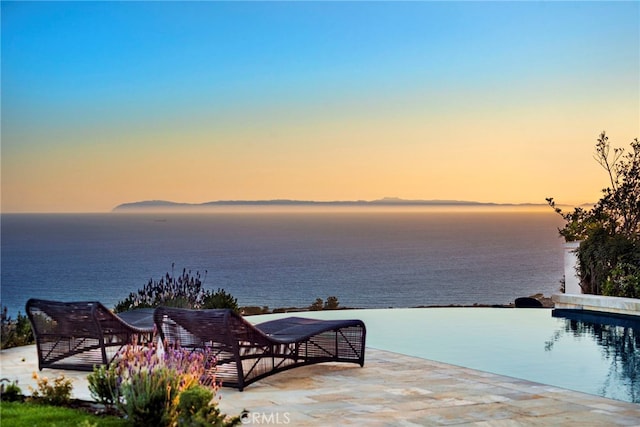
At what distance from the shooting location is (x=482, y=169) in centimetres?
3575

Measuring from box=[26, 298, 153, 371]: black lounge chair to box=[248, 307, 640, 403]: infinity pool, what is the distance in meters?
2.94

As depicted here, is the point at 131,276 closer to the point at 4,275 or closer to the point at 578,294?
the point at 4,275

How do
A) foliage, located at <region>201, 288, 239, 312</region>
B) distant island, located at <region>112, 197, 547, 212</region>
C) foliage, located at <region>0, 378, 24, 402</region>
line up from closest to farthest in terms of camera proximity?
foliage, located at <region>0, 378, 24, 402</region> < foliage, located at <region>201, 288, 239, 312</region> < distant island, located at <region>112, 197, 547, 212</region>

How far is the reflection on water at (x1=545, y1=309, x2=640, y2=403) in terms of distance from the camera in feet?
21.3

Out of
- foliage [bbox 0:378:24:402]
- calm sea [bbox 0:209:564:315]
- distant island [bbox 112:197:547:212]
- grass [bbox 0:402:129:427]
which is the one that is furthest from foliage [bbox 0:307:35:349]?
distant island [bbox 112:197:547:212]

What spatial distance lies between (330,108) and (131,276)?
35.6 meters

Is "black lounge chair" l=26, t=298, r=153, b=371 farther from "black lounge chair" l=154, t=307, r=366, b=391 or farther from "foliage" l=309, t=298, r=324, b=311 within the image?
"foliage" l=309, t=298, r=324, b=311

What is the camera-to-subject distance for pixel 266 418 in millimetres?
5363

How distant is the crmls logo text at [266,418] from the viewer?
5.25 metres

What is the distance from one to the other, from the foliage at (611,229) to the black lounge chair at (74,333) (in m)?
8.27

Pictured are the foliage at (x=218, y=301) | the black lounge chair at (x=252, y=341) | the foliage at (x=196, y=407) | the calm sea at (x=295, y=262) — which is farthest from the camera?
the calm sea at (x=295, y=262)

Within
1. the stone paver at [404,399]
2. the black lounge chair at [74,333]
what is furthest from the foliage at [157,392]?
the black lounge chair at [74,333]

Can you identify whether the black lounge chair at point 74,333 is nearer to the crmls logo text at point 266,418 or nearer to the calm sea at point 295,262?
the crmls logo text at point 266,418

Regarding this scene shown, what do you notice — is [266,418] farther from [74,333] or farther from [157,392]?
[74,333]
